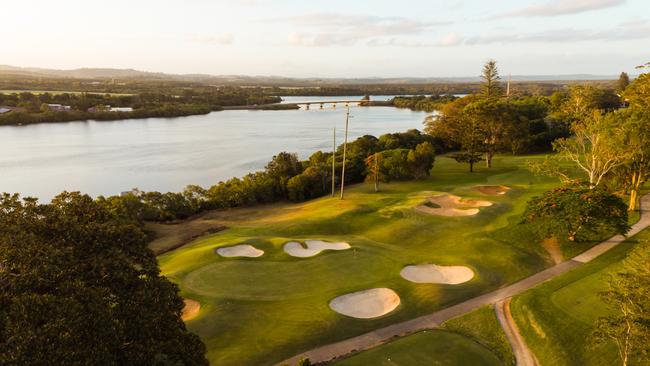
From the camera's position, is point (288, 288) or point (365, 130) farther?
point (365, 130)

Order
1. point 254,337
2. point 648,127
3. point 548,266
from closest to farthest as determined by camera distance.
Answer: point 254,337
point 548,266
point 648,127

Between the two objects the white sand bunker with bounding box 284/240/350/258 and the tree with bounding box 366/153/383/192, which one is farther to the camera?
the tree with bounding box 366/153/383/192

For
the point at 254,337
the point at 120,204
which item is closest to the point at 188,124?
the point at 120,204

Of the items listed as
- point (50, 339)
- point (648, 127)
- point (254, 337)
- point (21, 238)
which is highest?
point (648, 127)

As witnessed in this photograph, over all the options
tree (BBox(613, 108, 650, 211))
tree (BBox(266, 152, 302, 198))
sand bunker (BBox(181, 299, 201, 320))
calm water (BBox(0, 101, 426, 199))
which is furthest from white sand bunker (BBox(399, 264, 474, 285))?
calm water (BBox(0, 101, 426, 199))

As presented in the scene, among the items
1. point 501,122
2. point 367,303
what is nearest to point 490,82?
point 501,122

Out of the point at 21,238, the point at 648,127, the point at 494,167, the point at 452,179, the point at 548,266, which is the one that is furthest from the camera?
the point at 494,167

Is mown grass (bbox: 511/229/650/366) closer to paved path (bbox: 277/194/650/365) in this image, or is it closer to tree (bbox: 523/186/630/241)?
paved path (bbox: 277/194/650/365)

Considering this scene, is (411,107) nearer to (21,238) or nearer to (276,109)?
(276,109)
